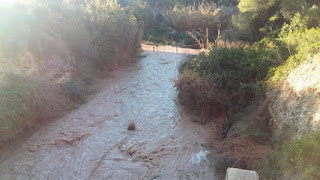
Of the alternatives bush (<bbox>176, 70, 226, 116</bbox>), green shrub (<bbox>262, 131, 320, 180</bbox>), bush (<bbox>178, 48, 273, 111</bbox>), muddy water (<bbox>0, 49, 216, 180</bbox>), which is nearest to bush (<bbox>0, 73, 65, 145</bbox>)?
muddy water (<bbox>0, 49, 216, 180</bbox>)

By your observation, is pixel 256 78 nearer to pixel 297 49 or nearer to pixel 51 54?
pixel 297 49

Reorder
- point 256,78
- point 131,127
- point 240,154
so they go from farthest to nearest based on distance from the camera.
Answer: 1. point 131,127
2. point 256,78
3. point 240,154

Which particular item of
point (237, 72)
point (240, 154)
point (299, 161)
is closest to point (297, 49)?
point (237, 72)

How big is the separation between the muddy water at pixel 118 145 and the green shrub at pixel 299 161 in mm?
Result: 2039

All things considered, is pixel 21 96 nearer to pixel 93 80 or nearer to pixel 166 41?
pixel 93 80

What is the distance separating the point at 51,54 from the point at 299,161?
10.3 metres

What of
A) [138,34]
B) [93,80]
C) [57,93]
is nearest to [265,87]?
[57,93]

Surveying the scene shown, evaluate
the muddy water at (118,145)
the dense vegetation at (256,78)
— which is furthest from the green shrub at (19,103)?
the dense vegetation at (256,78)

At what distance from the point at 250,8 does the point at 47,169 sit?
1069 centimetres

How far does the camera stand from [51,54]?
11180 millimetres

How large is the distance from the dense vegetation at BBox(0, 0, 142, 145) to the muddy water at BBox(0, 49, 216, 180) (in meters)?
0.74

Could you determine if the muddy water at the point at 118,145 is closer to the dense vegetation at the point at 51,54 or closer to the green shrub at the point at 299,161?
the dense vegetation at the point at 51,54

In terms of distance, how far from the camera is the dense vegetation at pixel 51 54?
25.3 feet

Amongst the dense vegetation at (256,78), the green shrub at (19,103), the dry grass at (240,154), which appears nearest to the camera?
the dry grass at (240,154)
